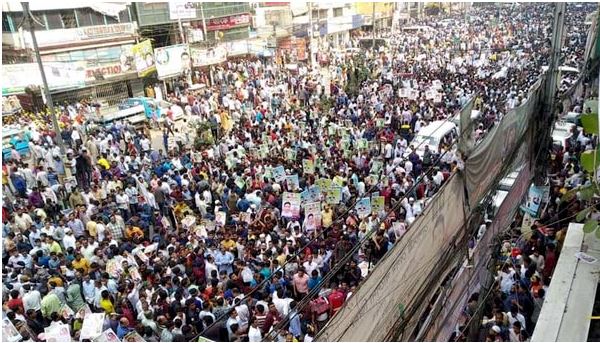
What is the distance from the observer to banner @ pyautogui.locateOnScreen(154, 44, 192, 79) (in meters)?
22.1

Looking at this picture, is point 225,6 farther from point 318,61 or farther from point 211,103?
point 211,103

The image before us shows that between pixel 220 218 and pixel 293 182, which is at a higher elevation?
pixel 293 182

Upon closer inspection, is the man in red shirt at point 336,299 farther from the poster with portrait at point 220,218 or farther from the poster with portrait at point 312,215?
the poster with portrait at point 220,218

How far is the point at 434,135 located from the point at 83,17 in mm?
16576

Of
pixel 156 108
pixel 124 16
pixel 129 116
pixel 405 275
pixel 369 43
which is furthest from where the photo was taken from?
pixel 369 43

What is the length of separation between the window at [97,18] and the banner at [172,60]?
2978mm

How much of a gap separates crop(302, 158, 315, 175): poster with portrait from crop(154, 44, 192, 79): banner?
517 inches

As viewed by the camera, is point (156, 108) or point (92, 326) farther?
point (156, 108)

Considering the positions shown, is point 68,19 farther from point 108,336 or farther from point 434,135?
point 108,336

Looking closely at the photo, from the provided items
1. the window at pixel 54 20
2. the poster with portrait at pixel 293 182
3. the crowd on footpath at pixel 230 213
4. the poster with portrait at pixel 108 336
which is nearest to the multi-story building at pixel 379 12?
the crowd on footpath at pixel 230 213

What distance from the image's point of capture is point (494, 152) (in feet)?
17.3

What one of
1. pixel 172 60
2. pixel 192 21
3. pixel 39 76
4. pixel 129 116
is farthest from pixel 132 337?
pixel 192 21

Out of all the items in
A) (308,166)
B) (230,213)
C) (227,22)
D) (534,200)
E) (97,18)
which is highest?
(97,18)

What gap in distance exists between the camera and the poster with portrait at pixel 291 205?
30.6 feet
